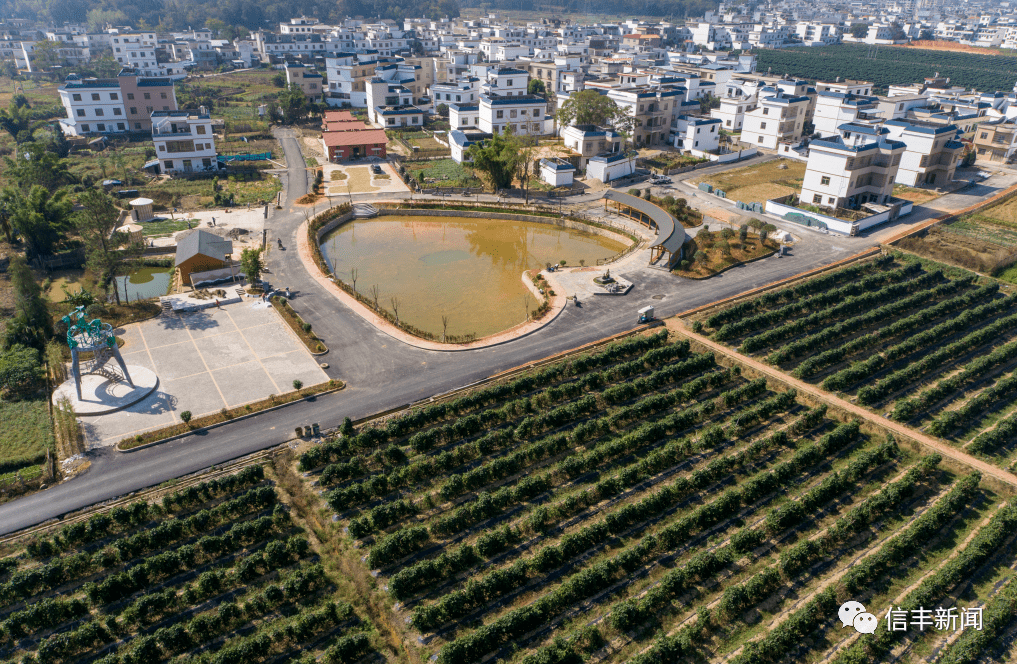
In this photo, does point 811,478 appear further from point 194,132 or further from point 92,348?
point 194,132

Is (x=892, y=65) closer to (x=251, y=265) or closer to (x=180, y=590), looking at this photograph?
(x=251, y=265)

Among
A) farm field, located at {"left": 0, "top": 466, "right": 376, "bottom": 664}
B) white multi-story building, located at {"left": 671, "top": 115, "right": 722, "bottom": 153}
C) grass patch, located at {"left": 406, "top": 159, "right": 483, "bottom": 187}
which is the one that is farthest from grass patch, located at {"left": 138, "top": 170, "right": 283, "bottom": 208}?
white multi-story building, located at {"left": 671, "top": 115, "right": 722, "bottom": 153}

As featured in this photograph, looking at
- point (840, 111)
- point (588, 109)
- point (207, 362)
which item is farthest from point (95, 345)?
point (840, 111)

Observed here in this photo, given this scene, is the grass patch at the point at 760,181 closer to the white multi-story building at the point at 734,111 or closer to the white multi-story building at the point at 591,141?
the white multi-story building at the point at 591,141

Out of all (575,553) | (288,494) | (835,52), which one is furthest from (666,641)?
(835,52)

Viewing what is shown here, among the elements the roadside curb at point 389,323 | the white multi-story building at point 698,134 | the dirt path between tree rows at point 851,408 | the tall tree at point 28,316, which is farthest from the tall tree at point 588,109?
the tall tree at point 28,316

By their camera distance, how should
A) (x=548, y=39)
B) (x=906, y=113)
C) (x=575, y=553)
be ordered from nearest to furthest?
(x=575, y=553) < (x=906, y=113) < (x=548, y=39)

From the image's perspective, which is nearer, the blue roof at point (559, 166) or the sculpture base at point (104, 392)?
the sculpture base at point (104, 392)
